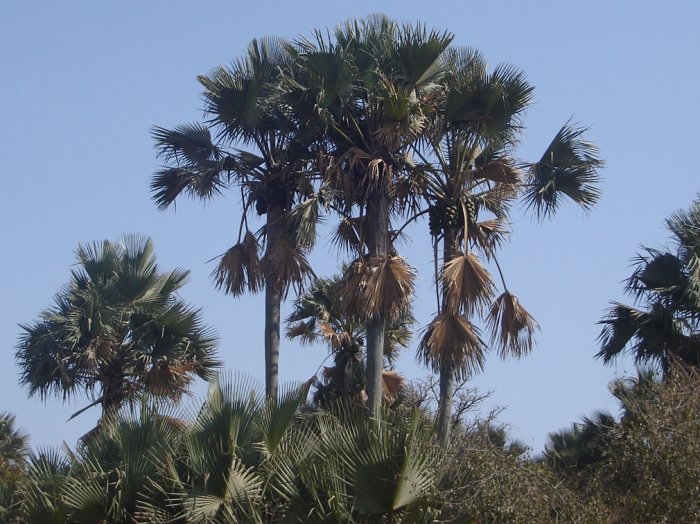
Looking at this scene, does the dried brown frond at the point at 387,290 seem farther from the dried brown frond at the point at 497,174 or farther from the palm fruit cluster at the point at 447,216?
the dried brown frond at the point at 497,174

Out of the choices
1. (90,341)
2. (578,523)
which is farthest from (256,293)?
(578,523)

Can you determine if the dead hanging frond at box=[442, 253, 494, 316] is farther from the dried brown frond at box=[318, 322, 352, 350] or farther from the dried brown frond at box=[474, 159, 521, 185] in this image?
the dried brown frond at box=[318, 322, 352, 350]

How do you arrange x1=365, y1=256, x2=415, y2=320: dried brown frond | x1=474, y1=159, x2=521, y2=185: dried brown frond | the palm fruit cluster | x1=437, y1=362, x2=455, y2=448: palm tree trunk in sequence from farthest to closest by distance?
x1=474, y1=159, x2=521, y2=185: dried brown frond, the palm fruit cluster, x1=365, y1=256, x2=415, y2=320: dried brown frond, x1=437, y1=362, x2=455, y2=448: palm tree trunk

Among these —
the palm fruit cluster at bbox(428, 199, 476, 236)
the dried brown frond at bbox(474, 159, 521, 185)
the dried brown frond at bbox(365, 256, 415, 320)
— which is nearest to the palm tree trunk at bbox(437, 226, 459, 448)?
the palm fruit cluster at bbox(428, 199, 476, 236)

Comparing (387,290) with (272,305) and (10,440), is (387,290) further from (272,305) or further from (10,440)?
(10,440)

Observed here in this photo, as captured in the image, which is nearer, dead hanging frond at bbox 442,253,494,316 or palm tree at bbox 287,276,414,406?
dead hanging frond at bbox 442,253,494,316

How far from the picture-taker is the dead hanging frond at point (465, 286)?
16.2m

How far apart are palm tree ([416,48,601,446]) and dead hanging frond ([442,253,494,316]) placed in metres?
0.01

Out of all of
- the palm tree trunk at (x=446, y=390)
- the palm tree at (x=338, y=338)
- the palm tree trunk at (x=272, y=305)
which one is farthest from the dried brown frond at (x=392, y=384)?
the palm tree trunk at (x=446, y=390)

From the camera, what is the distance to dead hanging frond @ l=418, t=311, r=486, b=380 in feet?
52.5

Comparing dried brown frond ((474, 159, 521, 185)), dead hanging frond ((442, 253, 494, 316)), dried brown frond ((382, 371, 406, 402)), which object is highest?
dried brown frond ((474, 159, 521, 185))

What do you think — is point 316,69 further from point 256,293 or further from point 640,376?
point 640,376

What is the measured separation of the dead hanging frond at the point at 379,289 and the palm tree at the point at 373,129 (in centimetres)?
1

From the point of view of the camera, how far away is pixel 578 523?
11.5 m
